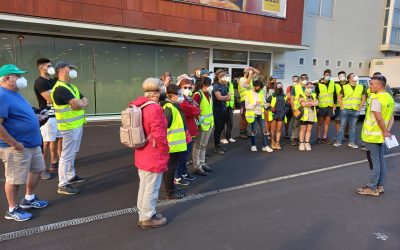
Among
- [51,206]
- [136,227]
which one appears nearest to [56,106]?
[51,206]

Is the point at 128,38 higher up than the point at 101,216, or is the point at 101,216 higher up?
the point at 128,38

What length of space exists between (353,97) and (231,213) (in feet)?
18.9

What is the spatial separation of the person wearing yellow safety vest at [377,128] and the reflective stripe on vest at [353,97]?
3455mm

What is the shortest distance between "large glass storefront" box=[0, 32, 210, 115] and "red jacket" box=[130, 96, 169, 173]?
30.9 ft

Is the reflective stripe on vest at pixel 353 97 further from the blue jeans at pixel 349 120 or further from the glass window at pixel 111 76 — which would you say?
the glass window at pixel 111 76

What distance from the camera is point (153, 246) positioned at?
10.7 ft

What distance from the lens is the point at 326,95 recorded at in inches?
329

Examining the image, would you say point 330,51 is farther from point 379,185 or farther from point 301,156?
point 379,185

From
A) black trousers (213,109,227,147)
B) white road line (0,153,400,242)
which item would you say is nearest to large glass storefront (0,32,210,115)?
black trousers (213,109,227,147)

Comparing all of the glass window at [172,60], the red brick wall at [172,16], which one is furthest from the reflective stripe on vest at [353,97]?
the glass window at [172,60]

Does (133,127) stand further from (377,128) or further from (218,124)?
(218,124)

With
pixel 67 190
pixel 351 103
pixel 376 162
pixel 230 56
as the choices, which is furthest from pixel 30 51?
pixel 376 162

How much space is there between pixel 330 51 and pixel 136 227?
62.0 feet

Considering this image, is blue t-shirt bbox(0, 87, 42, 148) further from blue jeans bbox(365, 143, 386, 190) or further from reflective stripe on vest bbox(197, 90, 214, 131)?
blue jeans bbox(365, 143, 386, 190)
